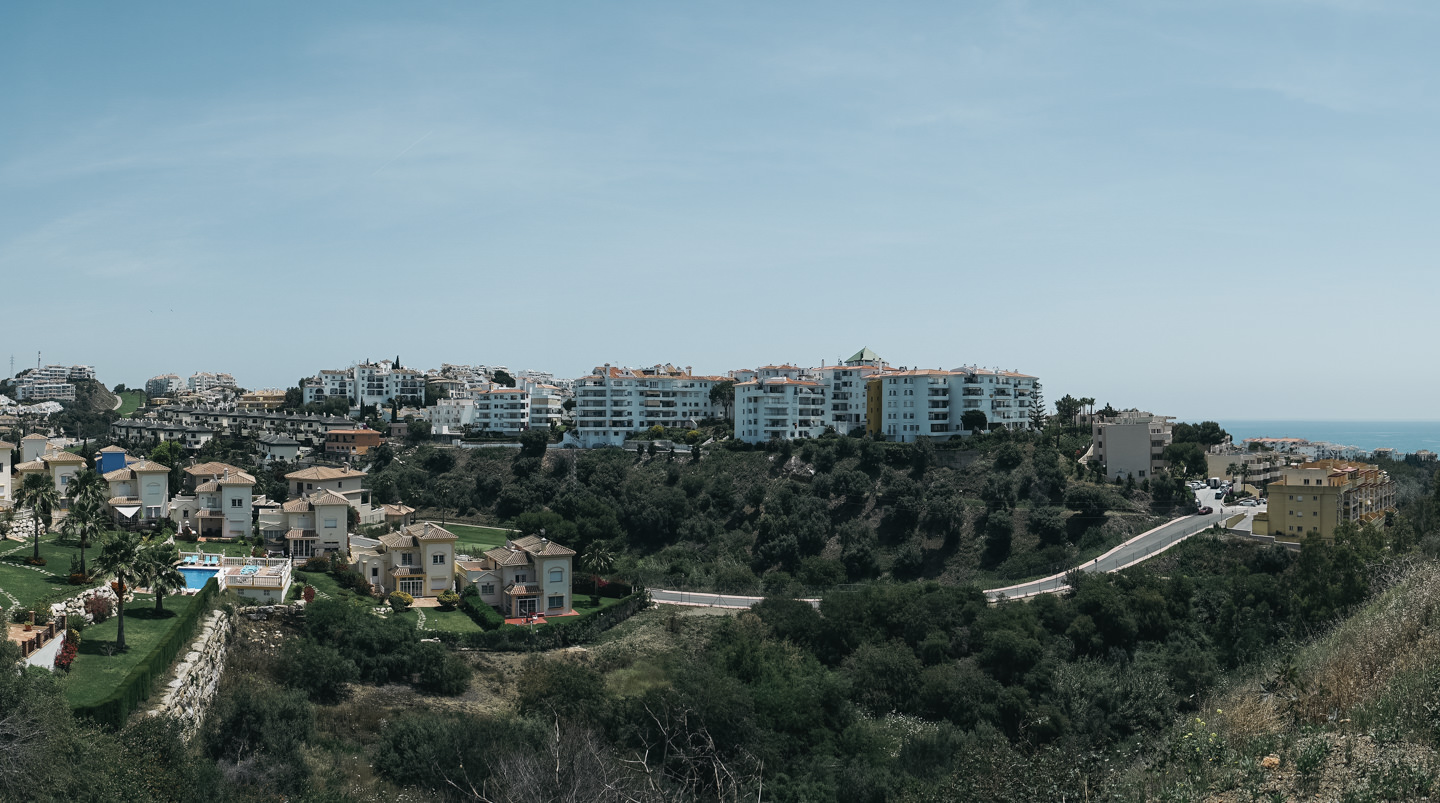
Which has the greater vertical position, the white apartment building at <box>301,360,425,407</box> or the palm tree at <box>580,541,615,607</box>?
the white apartment building at <box>301,360,425,407</box>

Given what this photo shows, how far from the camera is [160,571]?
25.2 metres

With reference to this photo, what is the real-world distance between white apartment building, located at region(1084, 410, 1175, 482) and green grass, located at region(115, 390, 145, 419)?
104608mm

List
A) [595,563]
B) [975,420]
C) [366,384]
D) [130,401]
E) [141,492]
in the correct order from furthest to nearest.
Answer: [130,401]
[366,384]
[975,420]
[595,563]
[141,492]

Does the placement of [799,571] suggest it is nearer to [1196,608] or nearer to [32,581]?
[1196,608]

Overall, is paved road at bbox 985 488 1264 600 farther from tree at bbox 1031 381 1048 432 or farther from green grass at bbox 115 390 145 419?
green grass at bbox 115 390 145 419

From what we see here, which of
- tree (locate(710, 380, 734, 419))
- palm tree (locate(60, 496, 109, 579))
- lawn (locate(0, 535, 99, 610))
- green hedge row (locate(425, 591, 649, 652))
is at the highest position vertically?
tree (locate(710, 380, 734, 419))

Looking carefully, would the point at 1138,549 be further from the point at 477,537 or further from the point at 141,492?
the point at 141,492

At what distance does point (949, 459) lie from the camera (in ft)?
209

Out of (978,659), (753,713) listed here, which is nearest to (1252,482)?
(978,659)

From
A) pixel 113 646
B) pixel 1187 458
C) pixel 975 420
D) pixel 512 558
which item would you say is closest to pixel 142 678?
pixel 113 646

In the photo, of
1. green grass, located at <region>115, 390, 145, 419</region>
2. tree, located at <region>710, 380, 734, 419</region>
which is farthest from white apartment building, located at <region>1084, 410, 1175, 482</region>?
green grass, located at <region>115, 390, 145, 419</region>

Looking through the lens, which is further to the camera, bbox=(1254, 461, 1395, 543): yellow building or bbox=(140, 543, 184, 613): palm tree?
bbox=(1254, 461, 1395, 543): yellow building

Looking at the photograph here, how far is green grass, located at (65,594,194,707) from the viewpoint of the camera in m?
20.0

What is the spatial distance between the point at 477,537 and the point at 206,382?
107 metres
